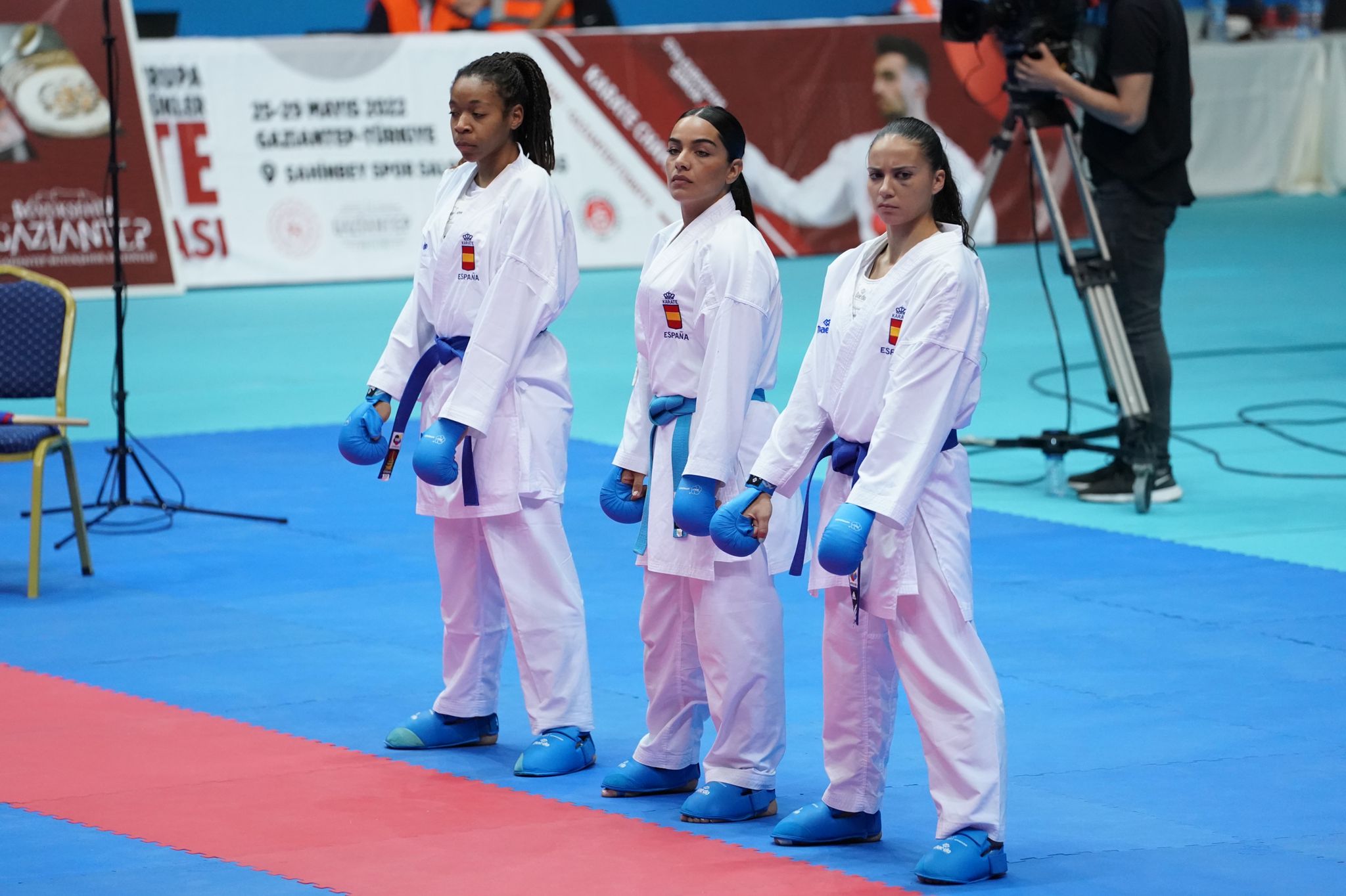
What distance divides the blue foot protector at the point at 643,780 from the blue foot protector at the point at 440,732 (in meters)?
0.57

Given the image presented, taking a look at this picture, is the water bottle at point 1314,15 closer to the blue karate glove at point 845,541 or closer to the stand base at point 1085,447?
the stand base at point 1085,447

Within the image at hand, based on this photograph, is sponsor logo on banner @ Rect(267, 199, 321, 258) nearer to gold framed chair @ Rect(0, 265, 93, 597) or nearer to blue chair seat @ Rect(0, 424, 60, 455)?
gold framed chair @ Rect(0, 265, 93, 597)

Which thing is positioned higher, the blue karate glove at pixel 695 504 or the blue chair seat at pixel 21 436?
the blue karate glove at pixel 695 504

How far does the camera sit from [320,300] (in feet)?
44.7

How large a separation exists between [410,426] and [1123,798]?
5824 millimetres

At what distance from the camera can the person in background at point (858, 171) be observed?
15.2m

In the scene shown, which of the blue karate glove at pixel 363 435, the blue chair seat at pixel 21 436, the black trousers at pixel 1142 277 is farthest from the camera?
the black trousers at pixel 1142 277

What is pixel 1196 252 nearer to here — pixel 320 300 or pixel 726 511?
pixel 320 300

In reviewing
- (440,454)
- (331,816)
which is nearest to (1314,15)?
(440,454)

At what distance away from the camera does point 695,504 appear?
13.5 ft

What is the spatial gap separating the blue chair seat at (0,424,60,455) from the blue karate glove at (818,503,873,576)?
3.85 metres

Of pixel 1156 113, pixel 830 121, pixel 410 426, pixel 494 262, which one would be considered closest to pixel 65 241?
pixel 410 426

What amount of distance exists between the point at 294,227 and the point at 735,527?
1076cm

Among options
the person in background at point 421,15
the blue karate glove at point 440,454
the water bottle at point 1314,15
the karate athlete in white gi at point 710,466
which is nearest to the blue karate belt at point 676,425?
the karate athlete in white gi at point 710,466
